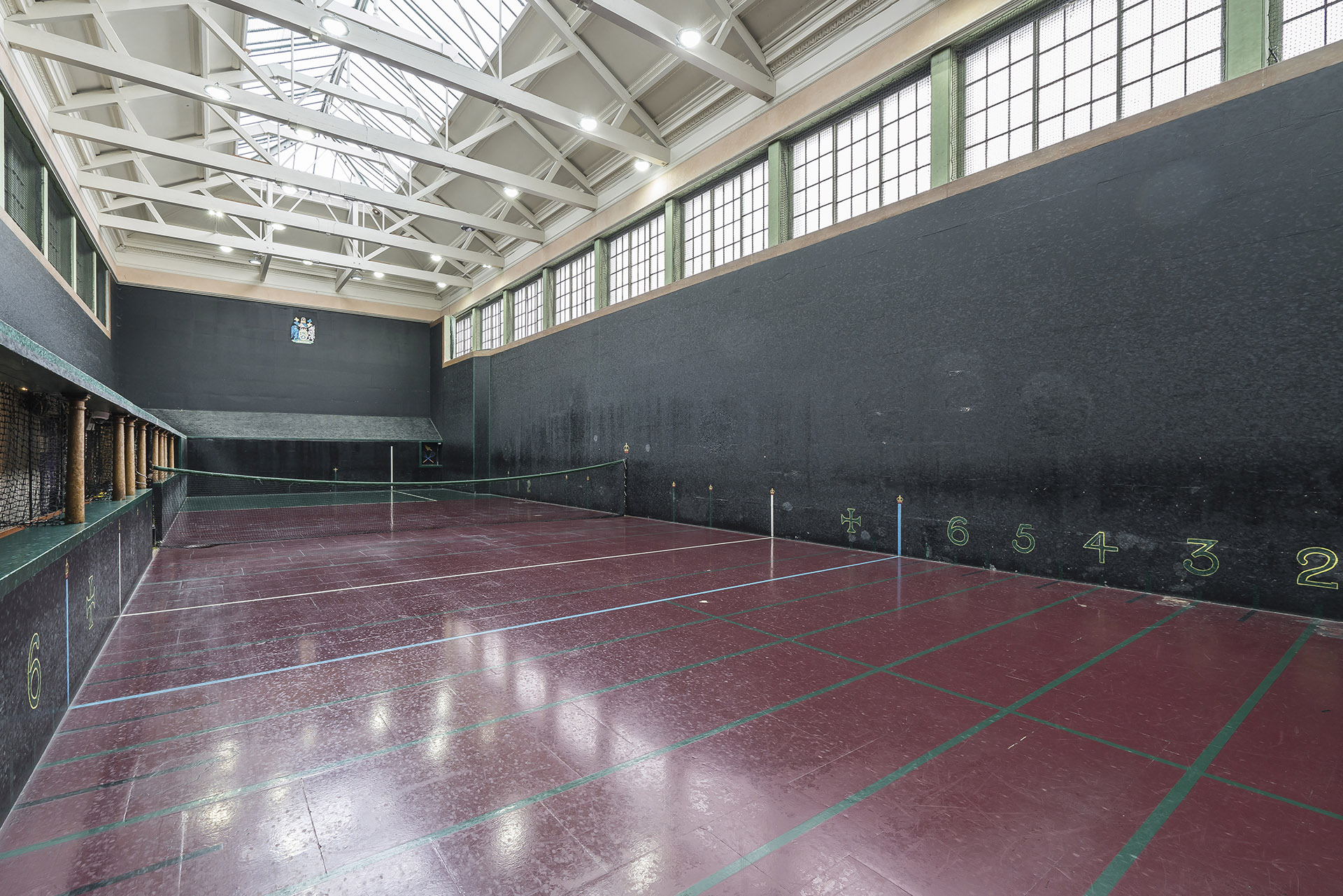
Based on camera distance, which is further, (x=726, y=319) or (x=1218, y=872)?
(x=726, y=319)

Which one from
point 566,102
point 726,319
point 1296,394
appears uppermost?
point 566,102

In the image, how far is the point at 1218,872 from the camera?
172cm

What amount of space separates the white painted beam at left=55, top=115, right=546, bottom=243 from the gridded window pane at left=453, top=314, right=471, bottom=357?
21.0 feet

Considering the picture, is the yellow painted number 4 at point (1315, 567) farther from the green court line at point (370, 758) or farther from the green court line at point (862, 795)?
the green court line at point (370, 758)

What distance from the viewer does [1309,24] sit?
4.67 m

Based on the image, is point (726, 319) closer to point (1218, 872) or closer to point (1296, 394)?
point (1296, 394)

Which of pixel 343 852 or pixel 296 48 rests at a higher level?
pixel 296 48

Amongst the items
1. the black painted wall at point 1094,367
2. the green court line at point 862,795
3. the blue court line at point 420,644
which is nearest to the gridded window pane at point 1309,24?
the black painted wall at point 1094,367

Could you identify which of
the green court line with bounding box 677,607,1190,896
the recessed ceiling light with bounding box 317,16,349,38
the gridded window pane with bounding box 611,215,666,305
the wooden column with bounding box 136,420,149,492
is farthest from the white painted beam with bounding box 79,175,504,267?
the green court line with bounding box 677,607,1190,896

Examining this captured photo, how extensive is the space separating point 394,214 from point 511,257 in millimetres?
3937

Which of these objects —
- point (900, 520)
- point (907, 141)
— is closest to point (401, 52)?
point (907, 141)

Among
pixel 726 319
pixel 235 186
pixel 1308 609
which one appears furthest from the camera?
pixel 235 186

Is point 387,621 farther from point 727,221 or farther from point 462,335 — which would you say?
point 462,335

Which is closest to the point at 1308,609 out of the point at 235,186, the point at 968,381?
the point at 968,381
